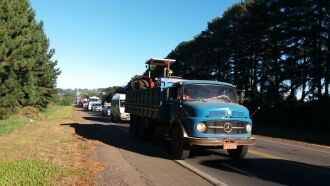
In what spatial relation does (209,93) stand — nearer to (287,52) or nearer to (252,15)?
(287,52)

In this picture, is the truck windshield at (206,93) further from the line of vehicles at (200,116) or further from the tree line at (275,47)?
the tree line at (275,47)

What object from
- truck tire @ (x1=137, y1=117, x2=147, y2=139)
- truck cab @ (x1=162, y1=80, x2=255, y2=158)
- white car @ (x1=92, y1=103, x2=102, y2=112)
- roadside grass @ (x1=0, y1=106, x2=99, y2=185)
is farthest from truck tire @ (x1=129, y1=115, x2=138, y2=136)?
white car @ (x1=92, y1=103, x2=102, y2=112)

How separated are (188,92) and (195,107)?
120 centimetres

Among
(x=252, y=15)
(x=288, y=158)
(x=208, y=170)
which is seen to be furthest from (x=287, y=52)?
(x=208, y=170)

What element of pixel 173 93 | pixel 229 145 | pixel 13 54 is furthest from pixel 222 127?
pixel 13 54

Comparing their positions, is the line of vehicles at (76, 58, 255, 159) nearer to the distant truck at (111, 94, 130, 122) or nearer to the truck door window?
the truck door window

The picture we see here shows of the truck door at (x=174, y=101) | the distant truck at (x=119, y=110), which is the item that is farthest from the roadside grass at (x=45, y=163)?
the distant truck at (x=119, y=110)

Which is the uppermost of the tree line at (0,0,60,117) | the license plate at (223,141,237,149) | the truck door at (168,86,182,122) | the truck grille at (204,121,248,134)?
the tree line at (0,0,60,117)

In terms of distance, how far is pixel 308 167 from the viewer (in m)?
12.9

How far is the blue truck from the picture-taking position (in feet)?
42.1

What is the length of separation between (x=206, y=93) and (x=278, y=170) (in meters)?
3.43

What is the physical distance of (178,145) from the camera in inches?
542

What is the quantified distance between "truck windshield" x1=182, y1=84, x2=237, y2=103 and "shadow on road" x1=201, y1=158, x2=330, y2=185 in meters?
1.97

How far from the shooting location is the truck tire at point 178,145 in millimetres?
13403
